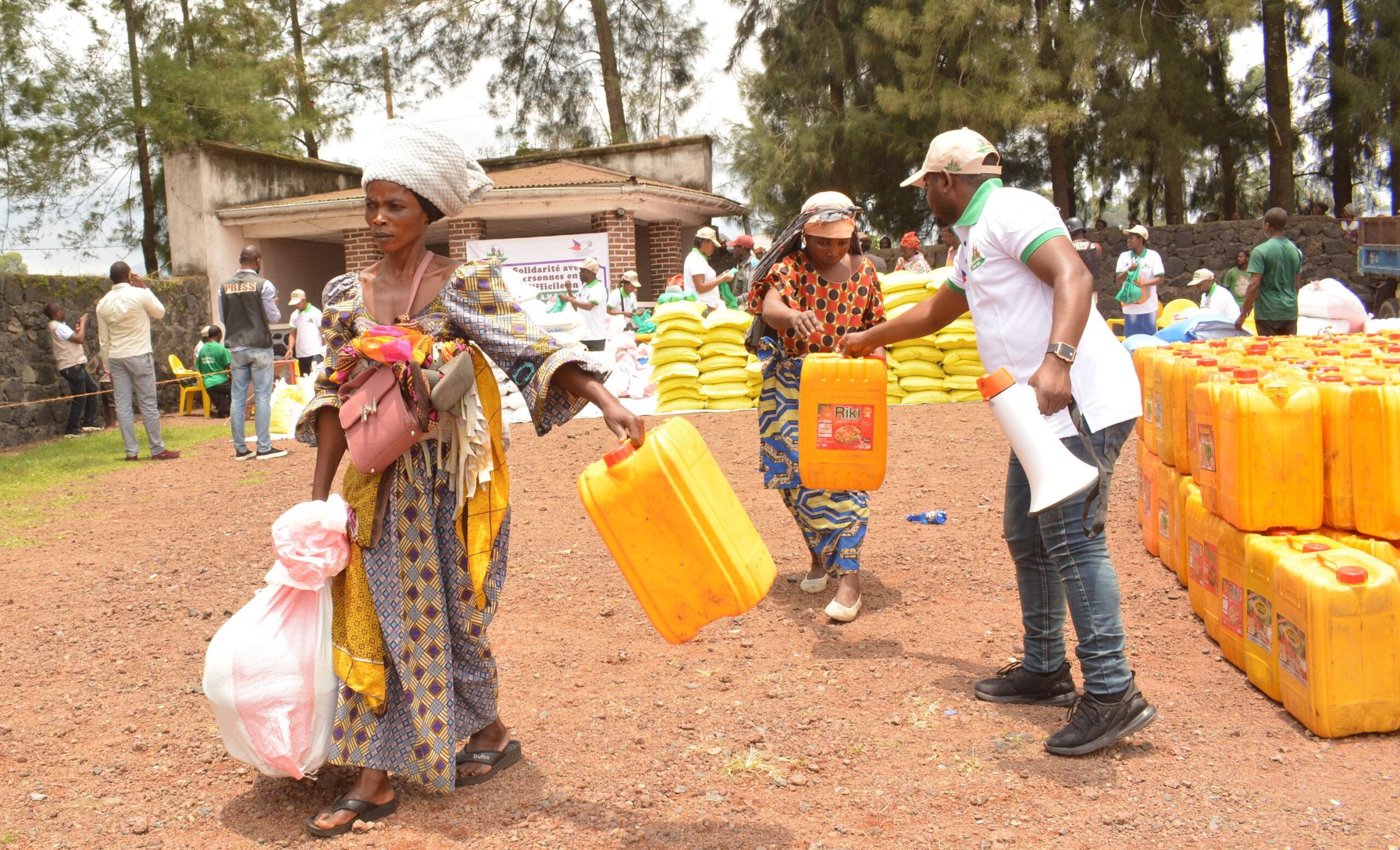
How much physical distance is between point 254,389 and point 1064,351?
8.80m

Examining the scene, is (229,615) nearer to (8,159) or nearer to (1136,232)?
(1136,232)

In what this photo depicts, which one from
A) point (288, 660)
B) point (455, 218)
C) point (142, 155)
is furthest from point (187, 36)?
point (288, 660)

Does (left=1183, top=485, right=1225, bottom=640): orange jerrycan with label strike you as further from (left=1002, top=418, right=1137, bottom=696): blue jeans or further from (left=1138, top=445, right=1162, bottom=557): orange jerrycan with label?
(left=1002, top=418, right=1137, bottom=696): blue jeans

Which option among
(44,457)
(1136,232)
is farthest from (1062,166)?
(44,457)

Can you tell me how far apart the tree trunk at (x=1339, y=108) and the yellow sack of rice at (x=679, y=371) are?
13536mm

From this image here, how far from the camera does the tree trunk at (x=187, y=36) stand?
70.5 ft

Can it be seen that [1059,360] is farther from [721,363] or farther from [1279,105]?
[1279,105]

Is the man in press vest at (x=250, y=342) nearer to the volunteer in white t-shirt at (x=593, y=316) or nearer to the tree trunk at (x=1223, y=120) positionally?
the volunteer in white t-shirt at (x=593, y=316)

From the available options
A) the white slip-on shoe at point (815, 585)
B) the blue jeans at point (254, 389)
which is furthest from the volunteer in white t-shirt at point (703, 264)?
the white slip-on shoe at point (815, 585)

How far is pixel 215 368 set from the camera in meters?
14.6

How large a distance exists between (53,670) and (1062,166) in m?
18.3

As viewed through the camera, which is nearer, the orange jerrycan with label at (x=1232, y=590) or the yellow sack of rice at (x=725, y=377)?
the orange jerrycan with label at (x=1232, y=590)

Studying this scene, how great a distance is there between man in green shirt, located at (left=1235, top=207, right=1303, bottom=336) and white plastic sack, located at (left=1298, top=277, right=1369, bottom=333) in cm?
47

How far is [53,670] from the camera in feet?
14.7
